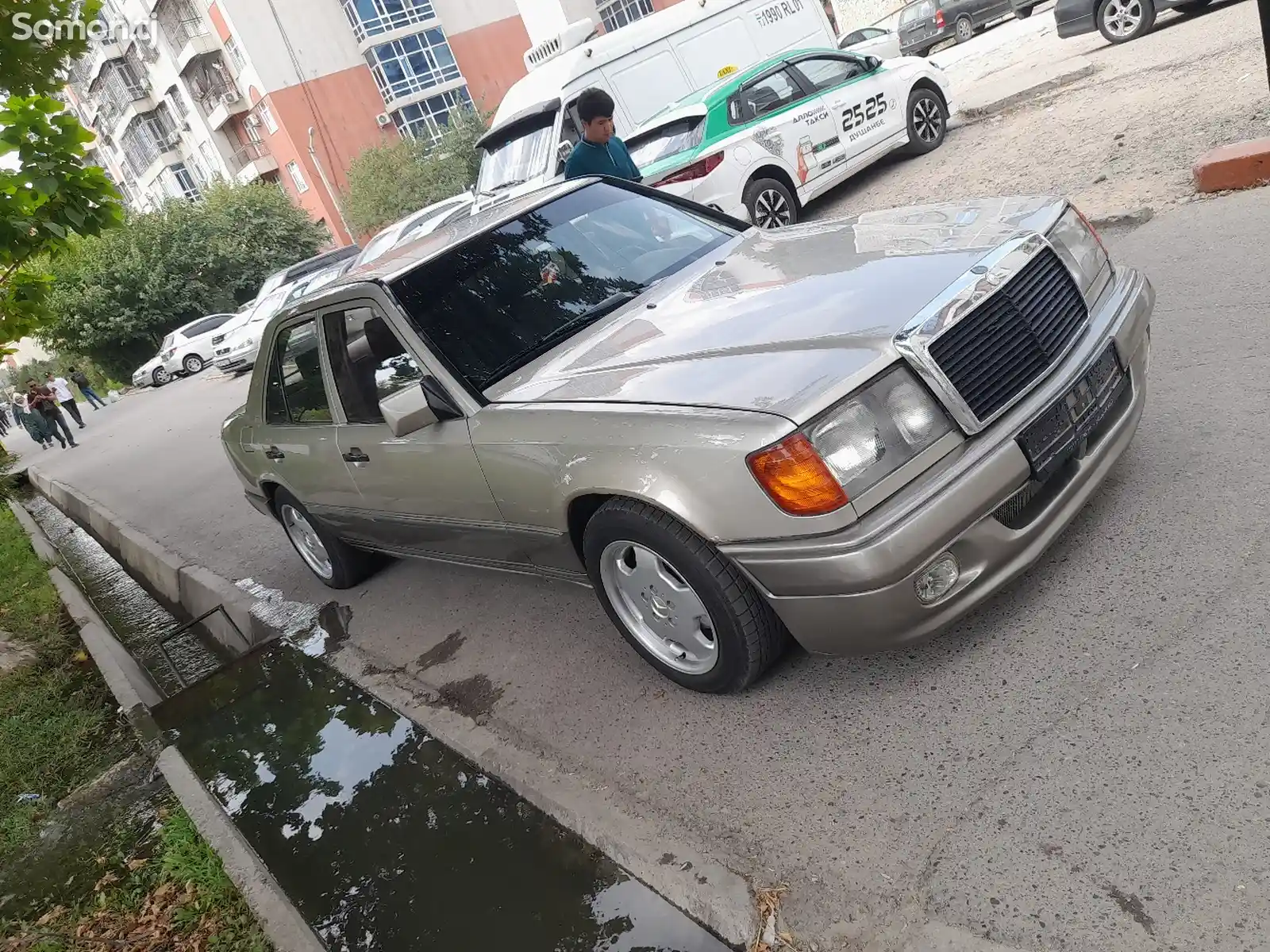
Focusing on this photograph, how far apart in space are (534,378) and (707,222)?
59.6 inches

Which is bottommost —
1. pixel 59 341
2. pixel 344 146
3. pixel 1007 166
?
pixel 1007 166

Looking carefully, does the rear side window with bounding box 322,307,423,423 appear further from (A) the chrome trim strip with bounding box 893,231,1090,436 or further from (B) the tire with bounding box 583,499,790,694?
(A) the chrome trim strip with bounding box 893,231,1090,436

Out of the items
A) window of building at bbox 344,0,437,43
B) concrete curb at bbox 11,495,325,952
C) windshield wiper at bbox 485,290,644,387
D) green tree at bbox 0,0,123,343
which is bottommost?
concrete curb at bbox 11,495,325,952

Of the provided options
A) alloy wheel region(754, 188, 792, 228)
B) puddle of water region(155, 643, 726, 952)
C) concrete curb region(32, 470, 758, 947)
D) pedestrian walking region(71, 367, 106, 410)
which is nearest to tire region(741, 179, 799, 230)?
alloy wheel region(754, 188, 792, 228)

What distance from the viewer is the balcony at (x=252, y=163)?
4328cm

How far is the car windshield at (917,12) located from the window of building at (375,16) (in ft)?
89.7

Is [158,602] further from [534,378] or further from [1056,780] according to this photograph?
[1056,780]

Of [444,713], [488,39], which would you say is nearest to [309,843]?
[444,713]

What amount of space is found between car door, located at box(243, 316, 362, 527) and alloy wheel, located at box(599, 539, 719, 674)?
1.78 m

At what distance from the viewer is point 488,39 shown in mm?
45625

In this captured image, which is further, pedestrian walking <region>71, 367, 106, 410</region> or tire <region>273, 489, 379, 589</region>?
pedestrian walking <region>71, 367, 106, 410</region>

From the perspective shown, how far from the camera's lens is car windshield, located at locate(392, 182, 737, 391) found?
3697mm

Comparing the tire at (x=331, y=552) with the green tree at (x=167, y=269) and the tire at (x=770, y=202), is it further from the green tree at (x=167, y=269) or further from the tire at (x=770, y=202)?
the green tree at (x=167, y=269)

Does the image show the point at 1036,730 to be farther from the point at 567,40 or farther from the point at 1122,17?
the point at 567,40
